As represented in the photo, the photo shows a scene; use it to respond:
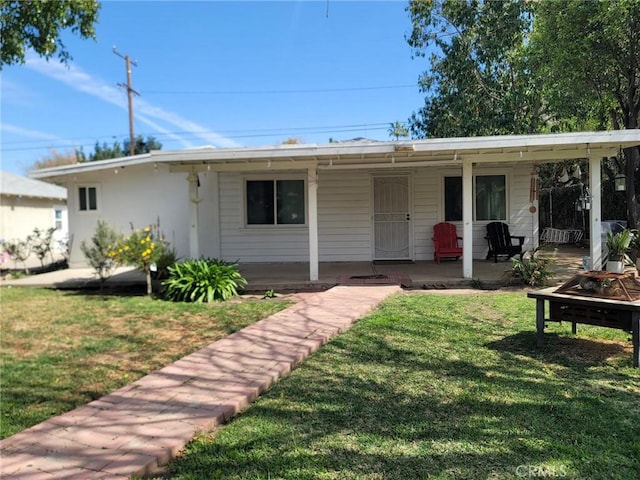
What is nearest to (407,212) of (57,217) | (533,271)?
(533,271)

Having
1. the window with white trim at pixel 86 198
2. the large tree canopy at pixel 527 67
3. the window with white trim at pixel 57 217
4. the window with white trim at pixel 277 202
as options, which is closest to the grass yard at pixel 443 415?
the window with white trim at pixel 277 202

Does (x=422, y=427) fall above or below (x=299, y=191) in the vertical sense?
below

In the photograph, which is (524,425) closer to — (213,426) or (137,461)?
(213,426)

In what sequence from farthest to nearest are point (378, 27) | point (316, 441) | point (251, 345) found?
point (378, 27) → point (251, 345) → point (316, 441)

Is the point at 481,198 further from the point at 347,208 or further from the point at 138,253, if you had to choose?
the point at 138,253

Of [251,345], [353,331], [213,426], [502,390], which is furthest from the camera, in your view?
[353,331]

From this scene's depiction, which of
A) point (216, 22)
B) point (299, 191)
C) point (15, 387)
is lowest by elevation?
point (15, 387)

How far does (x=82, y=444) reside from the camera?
111 inches

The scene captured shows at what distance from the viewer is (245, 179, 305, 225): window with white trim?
1127 cm

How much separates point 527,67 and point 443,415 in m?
14.8

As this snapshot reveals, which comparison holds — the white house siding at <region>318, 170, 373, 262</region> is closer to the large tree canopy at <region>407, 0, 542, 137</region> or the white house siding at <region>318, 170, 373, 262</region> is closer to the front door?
the front door

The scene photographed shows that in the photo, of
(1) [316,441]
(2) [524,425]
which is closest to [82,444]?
(1) [316,441]

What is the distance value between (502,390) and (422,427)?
0.92 meters

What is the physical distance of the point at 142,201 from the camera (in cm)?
1163
